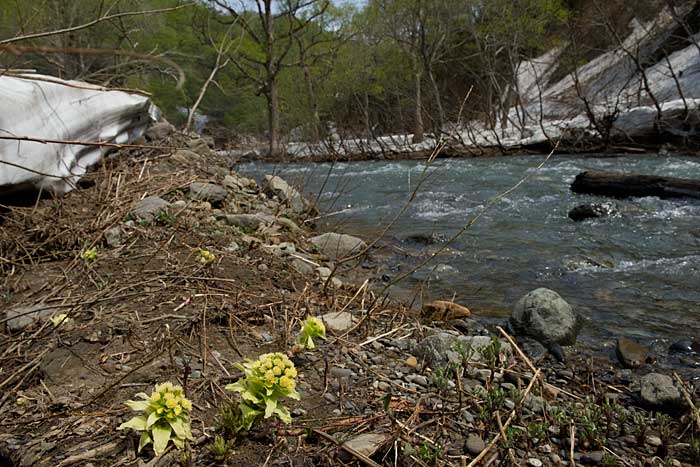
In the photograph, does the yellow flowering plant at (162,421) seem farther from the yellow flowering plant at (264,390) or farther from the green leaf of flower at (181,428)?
the yellow flowering plant at (264,390)

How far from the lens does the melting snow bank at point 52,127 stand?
2908 mm

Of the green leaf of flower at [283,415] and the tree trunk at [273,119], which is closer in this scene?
the green leaf of flower at [283,415]

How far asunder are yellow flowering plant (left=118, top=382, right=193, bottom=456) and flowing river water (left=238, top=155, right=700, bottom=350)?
1.63m

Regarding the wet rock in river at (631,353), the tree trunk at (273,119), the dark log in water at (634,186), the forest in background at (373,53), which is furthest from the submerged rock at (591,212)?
the tree trunk at (273,119)

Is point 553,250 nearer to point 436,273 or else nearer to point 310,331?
point 436,273

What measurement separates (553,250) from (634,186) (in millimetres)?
2913

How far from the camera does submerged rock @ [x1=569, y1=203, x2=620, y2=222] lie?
554 cm

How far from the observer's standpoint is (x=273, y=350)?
6.23ft

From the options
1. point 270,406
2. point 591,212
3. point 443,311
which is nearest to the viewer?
point 270,406

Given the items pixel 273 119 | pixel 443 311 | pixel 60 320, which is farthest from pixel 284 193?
pixel 273 119

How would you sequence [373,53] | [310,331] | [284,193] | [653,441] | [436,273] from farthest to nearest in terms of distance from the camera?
[373,53]
[284,193]
[436,273]
[310,331]
[653,441]

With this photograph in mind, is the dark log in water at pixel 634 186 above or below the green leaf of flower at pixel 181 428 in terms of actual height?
below

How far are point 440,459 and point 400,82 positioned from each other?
1022 inches

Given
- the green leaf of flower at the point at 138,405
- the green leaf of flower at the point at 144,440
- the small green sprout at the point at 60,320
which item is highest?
the small green sprout at the point at 60,320
